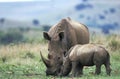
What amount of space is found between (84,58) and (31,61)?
5.96 meters

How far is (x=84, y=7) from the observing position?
96.5 meters

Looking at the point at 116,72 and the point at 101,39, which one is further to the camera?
the point at 101,39

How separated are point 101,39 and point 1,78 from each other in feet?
37.8

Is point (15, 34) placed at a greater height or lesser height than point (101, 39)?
lesser

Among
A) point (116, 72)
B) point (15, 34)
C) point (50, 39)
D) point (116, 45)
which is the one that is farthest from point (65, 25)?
point (15, 34)

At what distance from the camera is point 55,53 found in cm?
1802

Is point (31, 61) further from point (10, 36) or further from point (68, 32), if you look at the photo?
point (10, 36)

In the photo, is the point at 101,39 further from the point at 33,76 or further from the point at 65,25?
the point at 33,76

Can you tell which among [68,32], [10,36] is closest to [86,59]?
[68,32]

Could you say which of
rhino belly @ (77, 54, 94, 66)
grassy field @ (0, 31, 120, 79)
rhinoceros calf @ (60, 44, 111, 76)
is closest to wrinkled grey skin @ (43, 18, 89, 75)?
rhinoceros calf @ (60, 44, 111, 76)

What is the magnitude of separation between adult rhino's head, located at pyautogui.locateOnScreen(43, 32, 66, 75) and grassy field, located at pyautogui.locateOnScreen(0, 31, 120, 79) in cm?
33

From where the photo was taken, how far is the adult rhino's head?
58.0 feet

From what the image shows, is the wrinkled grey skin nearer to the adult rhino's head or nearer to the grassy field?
the adult rhino's head

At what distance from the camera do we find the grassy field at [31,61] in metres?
17.5
